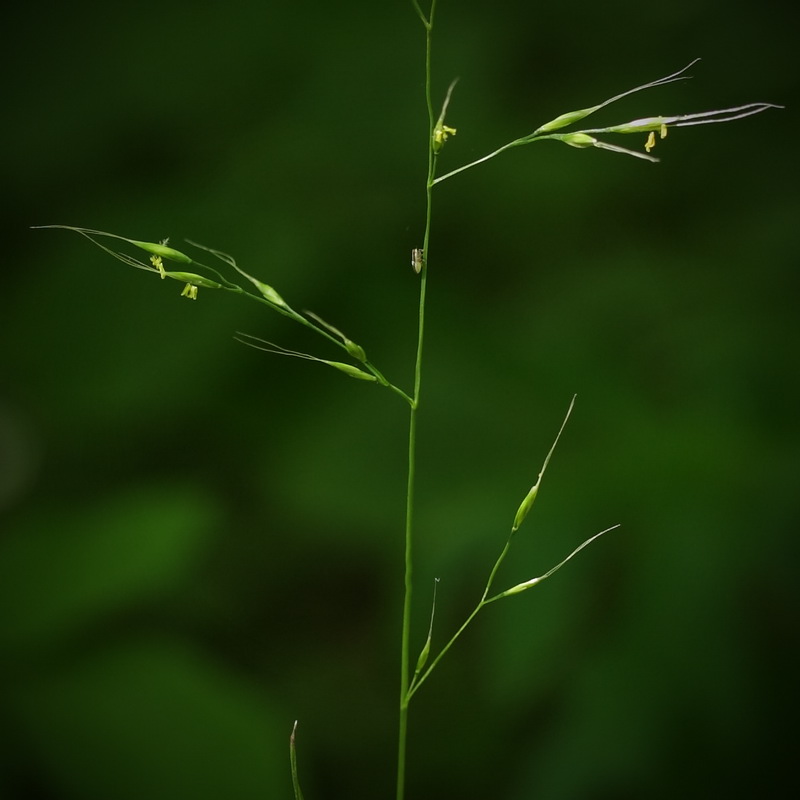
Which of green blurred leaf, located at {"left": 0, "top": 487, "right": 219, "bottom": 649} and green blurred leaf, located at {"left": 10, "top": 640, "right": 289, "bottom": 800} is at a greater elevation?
green blurred leaf, located at {"left": 0, "top": 487, "right": 219, "bottom": 649}

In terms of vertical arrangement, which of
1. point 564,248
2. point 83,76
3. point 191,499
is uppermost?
point 83,76

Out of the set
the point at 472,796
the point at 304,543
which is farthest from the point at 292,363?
the point at 472,796

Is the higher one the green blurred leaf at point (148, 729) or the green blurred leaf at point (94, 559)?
the green blurred leaf at point (94, 559)

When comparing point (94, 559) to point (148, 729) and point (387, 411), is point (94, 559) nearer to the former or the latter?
point (148, 729)

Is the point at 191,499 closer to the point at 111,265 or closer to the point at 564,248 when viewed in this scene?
the point at 111,265

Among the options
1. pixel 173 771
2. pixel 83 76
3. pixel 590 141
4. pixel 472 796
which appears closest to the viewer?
pixel 590 141

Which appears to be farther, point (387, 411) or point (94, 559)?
point (387, 411)

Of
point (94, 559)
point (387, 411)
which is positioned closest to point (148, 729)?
point (94, 559)

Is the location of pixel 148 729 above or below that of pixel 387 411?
below
